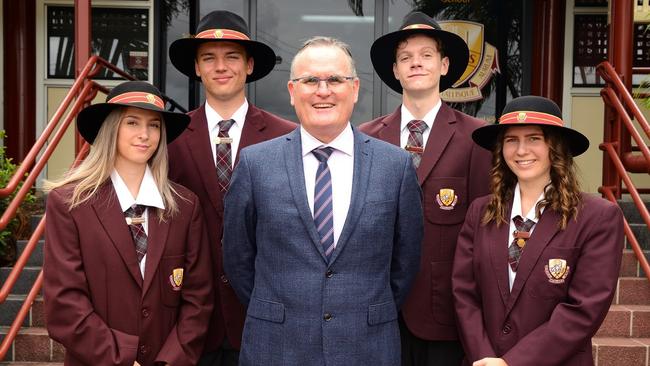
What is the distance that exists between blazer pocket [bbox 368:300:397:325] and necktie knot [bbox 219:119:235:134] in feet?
4.14

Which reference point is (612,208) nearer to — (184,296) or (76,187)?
(184,296)

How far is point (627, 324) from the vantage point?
4.77 metres

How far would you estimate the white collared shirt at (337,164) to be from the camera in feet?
9.04

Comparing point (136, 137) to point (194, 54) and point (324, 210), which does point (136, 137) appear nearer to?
point (194, 54)

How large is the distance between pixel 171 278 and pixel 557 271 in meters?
1.61

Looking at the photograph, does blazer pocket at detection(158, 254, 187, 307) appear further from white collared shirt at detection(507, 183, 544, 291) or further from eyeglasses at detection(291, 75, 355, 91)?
white collared shirt at detection(507, 183, 544, 291)

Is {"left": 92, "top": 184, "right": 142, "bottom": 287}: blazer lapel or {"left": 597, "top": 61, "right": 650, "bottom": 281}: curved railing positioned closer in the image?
{"left": 92, "top": 184, "right": 142, "bottom": 287}: blazer lapel

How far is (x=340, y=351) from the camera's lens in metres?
2.65

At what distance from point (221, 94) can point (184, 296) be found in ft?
3.25

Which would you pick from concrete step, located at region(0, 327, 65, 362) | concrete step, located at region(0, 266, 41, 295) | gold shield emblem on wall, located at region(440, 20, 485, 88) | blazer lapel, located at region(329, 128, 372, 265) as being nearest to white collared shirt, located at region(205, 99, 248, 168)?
blazer lapel, located at region(329, 128, 372, 265)

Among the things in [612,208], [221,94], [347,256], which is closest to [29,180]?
[221,94]

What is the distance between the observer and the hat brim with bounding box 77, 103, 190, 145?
3168mm

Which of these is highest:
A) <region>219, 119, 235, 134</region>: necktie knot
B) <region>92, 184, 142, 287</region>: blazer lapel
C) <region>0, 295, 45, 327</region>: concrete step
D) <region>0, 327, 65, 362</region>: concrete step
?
<region>219, 119, 235, 134</region>: necktie knot

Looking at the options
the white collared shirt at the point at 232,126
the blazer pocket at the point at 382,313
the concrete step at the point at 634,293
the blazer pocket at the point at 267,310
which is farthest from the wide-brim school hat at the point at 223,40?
the concrete step at the point at 634,293
